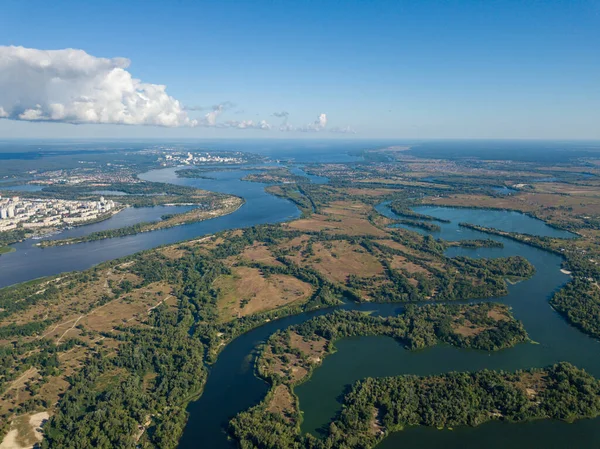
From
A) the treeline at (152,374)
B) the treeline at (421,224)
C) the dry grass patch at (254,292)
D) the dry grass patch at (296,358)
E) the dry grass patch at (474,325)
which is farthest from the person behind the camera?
the treeline at (421,224)

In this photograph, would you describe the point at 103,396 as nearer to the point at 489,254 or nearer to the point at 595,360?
the point at 595,360

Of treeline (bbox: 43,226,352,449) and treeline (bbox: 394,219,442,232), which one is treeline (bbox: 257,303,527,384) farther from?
treeline (bbox: 394,219,442,232)

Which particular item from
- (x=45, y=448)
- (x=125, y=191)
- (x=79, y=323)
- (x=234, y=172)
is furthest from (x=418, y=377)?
(x=234, y=172)

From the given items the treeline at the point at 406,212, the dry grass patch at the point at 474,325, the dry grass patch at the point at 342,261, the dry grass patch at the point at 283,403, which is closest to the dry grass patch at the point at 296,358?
the dry grass patch at the point at 283,403

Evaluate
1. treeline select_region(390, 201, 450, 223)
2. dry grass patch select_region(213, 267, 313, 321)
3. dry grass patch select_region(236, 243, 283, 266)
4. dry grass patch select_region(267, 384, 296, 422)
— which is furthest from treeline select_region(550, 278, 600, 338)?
treeline select_region(390, 201, 450, 223)

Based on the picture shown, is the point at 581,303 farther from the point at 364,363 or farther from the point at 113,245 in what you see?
the point at 113,245

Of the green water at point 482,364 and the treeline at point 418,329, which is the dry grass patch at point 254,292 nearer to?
the treeline at point 418,329

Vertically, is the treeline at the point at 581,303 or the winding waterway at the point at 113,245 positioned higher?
the treeline at the point at 581,303
